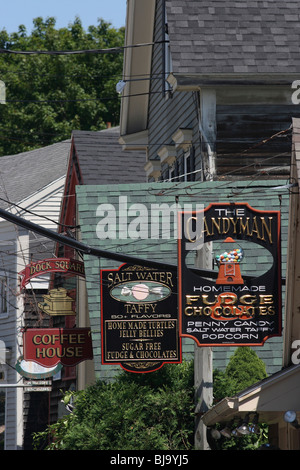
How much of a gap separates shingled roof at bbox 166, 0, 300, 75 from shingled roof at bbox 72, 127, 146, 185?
6.58 m

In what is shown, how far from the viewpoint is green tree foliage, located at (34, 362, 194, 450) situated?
51.5 feet

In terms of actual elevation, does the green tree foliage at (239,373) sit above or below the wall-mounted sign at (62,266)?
below

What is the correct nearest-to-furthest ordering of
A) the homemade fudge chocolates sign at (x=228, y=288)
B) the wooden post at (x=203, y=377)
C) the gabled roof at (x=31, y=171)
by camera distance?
the homemade fudge chocolates sign at (x=228, y=288), the wooden post at (x=203, y=377), the gabled roof at (x=31, y=171)

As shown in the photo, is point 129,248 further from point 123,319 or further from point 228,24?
point 228,24

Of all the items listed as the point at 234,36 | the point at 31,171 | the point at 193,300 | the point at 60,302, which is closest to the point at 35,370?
the point at 60,302

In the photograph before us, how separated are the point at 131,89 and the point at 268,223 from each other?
10480 millimetres

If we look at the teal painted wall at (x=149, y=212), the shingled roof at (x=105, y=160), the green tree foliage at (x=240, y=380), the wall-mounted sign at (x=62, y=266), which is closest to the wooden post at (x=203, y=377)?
the green tree foliage at (x=240, y=380)

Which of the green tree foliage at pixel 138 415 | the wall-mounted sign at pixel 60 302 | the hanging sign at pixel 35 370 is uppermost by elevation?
the wall-mounted sign at pixel 60 302

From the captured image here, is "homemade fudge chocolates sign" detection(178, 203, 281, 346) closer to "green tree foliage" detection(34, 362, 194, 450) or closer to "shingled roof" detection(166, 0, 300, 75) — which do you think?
"green tree foliage" detection(34, 362, 194, 450)

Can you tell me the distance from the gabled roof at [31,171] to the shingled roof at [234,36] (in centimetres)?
1426

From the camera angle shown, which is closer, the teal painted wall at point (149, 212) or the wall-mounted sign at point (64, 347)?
the teal painted wall at point (149, 212)

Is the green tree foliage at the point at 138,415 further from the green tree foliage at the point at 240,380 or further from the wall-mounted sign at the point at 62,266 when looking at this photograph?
the wall-mounted sign at the point at 62,266

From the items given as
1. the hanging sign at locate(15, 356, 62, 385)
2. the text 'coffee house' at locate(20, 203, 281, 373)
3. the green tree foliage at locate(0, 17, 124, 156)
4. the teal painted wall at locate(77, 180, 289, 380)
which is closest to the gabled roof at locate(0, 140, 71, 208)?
the green tree foliage at locate(0, 17, 124, 156)

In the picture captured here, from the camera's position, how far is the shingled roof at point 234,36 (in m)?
19.8
